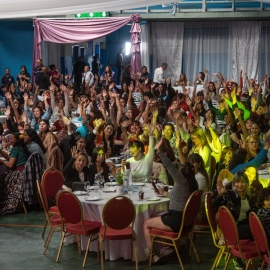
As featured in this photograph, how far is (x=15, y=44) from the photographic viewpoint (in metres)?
22.2

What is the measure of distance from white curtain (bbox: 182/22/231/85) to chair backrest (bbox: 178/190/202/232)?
16380mm

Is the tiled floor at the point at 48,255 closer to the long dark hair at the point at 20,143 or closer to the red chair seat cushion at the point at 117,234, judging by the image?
the red chair seat cushion at the point at 117,234

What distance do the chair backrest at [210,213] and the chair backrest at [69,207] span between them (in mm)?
1241

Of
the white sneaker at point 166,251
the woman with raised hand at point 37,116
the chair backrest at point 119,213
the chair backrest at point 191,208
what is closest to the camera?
the chair backrest at point 119,213

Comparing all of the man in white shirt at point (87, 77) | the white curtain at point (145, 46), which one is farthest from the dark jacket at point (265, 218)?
the white curtain at point (145, 46)

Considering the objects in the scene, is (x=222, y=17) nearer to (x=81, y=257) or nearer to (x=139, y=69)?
(x=139, y=69)

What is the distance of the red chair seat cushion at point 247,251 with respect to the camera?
6172mm

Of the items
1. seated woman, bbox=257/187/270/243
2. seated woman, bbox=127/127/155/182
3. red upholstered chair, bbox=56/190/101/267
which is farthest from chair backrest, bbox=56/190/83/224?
seated woman, bbox=257/187/270/243

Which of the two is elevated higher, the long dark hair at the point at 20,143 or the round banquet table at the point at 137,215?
the long dark hair at the point at 20,143

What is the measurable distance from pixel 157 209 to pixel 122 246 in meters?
0.53

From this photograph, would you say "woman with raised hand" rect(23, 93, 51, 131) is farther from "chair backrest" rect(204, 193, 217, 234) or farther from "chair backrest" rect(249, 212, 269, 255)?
"chair backrest" rect(249, 212, 269, 255)

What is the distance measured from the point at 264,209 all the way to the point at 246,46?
17.1m

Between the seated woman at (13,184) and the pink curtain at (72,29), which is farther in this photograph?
the pink curtain at (72,29)

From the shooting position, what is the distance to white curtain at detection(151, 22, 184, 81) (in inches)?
899
